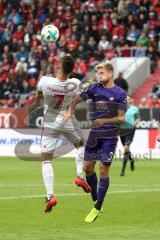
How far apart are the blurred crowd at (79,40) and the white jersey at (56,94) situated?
68.2ft

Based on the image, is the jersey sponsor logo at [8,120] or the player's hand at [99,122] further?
the jersey sponsor logo at [8,120]

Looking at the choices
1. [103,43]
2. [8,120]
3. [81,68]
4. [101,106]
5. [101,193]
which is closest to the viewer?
[101,193]

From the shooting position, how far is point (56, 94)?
43.9ft

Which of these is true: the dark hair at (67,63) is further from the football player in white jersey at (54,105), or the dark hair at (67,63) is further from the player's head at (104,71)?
the player's head at (104,71)

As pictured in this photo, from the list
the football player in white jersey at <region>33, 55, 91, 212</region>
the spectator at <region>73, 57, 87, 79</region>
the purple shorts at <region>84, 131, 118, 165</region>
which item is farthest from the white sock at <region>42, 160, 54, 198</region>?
the spectator at <region>73, 57, 87, 79</region>

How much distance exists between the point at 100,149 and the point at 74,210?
5.39ft

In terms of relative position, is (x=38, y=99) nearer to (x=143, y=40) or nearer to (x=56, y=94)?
(x=56, y=94)

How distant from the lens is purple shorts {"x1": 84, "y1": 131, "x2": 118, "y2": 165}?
41.3ft

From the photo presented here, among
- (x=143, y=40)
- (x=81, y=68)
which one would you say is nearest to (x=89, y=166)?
(x=81, y=68)

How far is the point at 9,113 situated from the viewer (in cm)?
3288

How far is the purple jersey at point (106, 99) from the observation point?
41.5 ft

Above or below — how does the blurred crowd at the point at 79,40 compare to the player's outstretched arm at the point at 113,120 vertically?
below

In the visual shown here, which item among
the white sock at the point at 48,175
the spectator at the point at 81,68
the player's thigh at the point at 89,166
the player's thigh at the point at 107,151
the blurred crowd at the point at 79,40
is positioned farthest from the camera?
the blurred crowd at the point at 79,40

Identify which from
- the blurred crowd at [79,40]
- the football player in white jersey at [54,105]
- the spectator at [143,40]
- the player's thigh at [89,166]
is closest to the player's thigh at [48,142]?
the football player in white jersey at [54,105]
